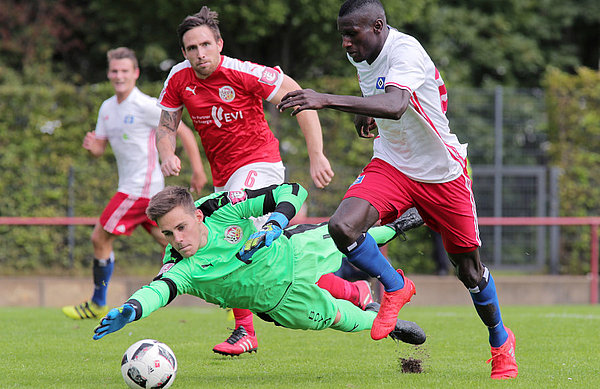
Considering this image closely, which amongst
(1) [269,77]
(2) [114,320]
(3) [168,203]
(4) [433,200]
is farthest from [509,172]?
(2) [114,320]

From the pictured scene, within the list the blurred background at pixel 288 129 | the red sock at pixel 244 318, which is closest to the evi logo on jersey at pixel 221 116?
the red sock at pixel 244 318

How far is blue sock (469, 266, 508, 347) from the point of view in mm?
5504

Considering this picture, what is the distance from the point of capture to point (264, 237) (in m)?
4.95

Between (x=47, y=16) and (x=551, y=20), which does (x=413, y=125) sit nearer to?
(x=47, y=16)

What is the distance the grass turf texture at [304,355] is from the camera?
527 centimetres

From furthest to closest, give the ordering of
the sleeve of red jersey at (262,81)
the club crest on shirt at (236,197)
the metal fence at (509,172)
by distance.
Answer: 1. the metal fence at (509,172)
2. the sleeve of red jersey at (262,81)
3. the club crest on shirt at (236,197)

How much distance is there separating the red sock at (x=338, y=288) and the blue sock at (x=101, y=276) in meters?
3.80

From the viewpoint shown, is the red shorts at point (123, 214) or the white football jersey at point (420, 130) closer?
the white football jersey at point (420, 130)

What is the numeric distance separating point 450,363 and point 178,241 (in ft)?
7.06

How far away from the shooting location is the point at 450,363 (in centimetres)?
608

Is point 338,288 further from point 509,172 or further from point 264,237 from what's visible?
point 509,172

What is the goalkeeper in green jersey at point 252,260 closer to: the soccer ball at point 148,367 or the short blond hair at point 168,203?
the short blond hair at point 168,203

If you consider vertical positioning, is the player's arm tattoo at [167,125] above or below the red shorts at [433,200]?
above

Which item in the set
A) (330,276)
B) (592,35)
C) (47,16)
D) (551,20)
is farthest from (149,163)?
(592,35)
